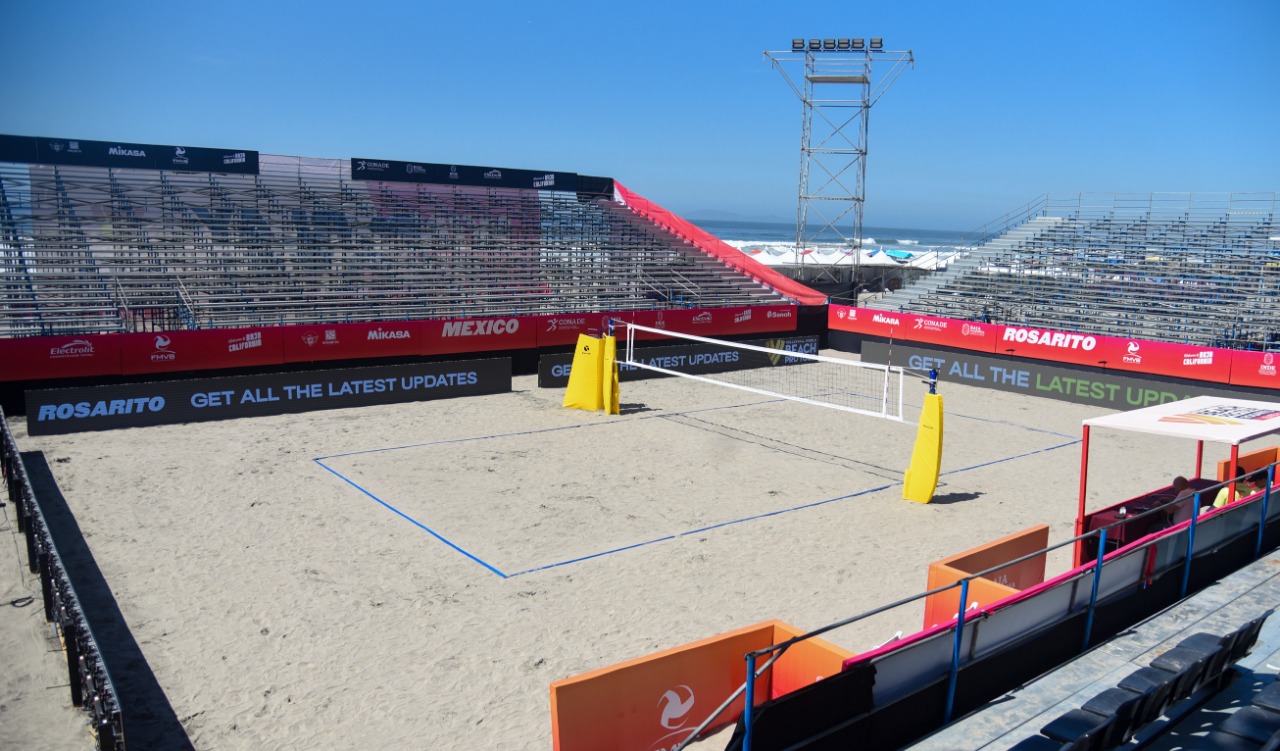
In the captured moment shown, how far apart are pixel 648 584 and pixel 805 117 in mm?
26068

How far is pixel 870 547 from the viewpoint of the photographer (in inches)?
405

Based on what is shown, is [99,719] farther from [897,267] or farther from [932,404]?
[897,267]

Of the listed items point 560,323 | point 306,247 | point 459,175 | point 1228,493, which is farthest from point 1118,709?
point 459,175

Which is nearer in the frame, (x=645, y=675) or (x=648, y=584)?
(x=645, y=675)

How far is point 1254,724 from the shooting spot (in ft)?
17.3

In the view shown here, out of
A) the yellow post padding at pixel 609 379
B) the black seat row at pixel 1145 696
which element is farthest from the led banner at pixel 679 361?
the black seat row at pixel 1145 696

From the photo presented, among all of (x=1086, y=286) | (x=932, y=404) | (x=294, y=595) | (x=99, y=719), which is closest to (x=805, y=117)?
(x=1086, y=286)

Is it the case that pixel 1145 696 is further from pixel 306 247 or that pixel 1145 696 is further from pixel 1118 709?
pixel 306 247

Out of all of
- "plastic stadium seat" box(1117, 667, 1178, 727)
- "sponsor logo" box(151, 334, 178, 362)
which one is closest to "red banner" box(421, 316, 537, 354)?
"sponsor logo" box(151, 334, 178, 362)

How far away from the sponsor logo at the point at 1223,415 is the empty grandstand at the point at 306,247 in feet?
58.0

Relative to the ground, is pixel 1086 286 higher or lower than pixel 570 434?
higher

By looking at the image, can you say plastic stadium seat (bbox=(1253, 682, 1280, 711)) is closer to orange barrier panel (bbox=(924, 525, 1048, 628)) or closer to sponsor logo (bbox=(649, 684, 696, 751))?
orange barrier panel (bbox=(924, 525, 1048, 628))

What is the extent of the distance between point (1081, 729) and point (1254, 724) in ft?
3.37

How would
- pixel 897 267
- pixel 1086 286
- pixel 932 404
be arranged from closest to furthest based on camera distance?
pixel 932 404, pixel 1086 286, pixel 897 267
